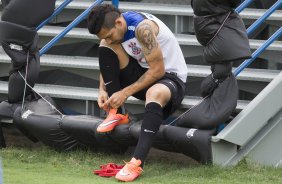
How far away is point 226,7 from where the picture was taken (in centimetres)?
686

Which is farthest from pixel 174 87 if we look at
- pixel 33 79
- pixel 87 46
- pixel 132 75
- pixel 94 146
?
pixel 87 46

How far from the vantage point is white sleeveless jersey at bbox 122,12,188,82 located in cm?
707

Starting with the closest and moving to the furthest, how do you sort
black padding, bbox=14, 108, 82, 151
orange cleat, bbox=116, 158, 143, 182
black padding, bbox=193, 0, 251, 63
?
orange cleat, bbox=116, 158, 143, 182 < black padding, bbox=193, 0, 251, 63 < black padding, bbox=14, 108, 82, 151

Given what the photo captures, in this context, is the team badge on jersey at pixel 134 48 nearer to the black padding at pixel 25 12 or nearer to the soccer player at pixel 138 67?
the soccer player at pixel 138 67

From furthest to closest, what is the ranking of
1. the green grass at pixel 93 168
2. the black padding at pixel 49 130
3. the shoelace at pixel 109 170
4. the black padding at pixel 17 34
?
the black padding at pixel 17 34
the black padding at pixel 49 130
the shoelace at pixel 109 170
the green grass at pixel 93 168

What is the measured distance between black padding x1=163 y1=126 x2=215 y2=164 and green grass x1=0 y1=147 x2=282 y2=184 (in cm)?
10

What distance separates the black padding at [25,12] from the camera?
7.81 metres

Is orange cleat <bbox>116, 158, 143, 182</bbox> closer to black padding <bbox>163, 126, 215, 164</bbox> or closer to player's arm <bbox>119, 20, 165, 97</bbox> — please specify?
black padding <bbox>163, 126, 215, 164</bbox>

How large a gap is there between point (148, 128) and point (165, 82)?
500mm

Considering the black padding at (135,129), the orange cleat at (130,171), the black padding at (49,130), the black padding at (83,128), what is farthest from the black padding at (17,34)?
the orange cleat at (130,171)

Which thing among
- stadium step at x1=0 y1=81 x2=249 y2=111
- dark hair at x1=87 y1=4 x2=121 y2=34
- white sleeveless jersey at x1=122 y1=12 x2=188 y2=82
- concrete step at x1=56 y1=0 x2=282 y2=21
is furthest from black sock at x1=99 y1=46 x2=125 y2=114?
concrete step at x1=56 y1=0 x2=282 y2=21

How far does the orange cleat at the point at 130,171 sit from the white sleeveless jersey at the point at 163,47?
972mm

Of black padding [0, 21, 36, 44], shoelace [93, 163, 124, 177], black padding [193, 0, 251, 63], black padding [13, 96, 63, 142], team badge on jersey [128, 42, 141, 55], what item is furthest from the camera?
black padding [0, 21, 36, 44]

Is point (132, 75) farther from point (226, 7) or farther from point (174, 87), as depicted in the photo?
point (226, 7)
